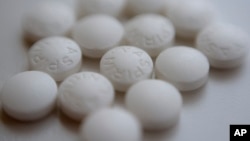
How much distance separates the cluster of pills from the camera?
31.2 inches

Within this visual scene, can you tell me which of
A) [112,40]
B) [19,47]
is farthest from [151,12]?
[19,47]

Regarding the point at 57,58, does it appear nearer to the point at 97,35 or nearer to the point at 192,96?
the point at 97,35

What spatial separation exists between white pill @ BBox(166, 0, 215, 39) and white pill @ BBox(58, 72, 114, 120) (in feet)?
0.98

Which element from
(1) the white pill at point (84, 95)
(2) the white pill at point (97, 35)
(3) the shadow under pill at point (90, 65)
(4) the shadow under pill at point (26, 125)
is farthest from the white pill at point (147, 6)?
(4) the shadow under pill at point (26, 125)

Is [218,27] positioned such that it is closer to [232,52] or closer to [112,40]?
[232,52]

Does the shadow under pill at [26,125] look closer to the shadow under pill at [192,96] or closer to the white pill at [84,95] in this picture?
the white pill at [84,95]

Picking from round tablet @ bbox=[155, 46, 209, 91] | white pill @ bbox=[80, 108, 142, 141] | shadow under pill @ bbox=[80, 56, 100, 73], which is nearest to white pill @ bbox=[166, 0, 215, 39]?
round tablet @ bbox=[155, 46, 209, 91]

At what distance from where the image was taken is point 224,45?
937 mm

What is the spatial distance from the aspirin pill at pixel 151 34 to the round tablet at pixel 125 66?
53 millimetres

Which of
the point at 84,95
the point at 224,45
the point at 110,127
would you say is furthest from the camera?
the point at 224,45

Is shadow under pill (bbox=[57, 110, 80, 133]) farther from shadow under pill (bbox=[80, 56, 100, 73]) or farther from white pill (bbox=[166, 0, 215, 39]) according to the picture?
white pill (bbox=[166, 0, 215, 39])

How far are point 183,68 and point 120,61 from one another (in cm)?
15

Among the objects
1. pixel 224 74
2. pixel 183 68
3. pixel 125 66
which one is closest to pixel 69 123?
pixel 125 66

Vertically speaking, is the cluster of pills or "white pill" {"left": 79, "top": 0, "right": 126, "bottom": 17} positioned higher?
"white pill" {"left": 79, "top": 0, "right": 126, "bottom": 17}
